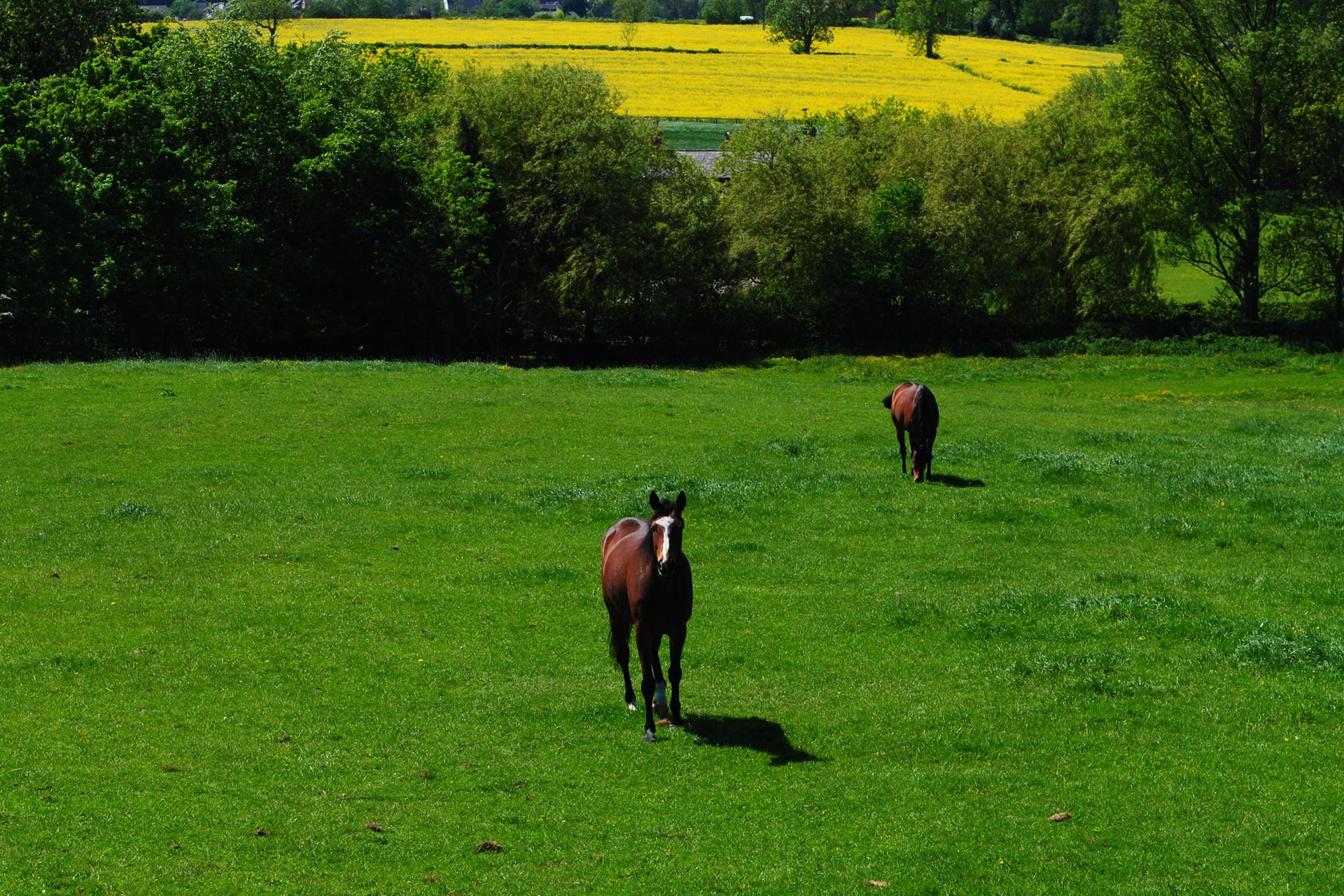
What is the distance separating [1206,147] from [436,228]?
136 ft

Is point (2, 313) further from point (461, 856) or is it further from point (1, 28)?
point (461, 856)

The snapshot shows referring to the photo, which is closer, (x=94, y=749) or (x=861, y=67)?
(x=94, y=749)

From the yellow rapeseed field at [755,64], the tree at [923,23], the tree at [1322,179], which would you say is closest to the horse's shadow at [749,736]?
the tree at [1322,179]

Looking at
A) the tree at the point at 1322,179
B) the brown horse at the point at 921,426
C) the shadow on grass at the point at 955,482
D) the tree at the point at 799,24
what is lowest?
the shadow on grass at the point at 955,482

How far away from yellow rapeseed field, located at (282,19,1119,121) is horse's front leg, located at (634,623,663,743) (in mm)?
84393

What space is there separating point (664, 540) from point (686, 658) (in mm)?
4471

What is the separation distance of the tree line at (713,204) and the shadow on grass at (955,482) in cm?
3396

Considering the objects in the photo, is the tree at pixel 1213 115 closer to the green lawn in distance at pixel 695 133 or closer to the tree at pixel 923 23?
the green lawn in distance at pixel 695 133

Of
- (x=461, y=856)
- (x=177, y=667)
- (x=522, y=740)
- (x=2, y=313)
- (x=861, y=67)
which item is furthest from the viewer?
(x=861, y=67)

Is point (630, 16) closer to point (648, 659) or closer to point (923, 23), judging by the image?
point (923, 23)

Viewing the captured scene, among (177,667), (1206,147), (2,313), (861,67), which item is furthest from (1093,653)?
(861,67)

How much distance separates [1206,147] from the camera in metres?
64.1

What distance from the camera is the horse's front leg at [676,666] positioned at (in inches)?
540

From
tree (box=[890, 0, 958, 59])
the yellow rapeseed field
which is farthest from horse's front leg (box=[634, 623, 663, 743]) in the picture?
tree (box=[890, 0, 958, 59])
